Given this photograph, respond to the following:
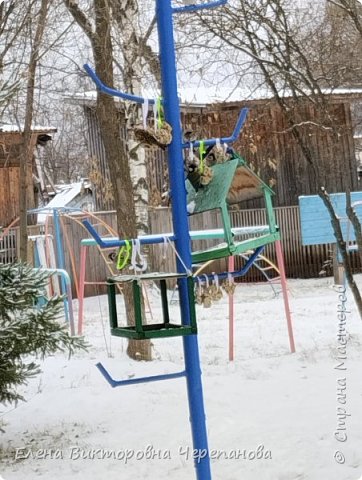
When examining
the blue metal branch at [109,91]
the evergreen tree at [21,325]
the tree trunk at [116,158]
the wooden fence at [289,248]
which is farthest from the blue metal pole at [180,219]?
the wooden fence at [289,248]

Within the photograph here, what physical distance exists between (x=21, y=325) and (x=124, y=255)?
1.15 meters

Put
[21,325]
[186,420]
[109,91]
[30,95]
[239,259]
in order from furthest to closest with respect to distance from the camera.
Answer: [239,259] < [30,95] < [186,420] < [21,325] < [109,91]

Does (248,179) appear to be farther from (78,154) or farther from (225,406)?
(78,154)

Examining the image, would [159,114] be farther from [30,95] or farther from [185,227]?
[30,95]

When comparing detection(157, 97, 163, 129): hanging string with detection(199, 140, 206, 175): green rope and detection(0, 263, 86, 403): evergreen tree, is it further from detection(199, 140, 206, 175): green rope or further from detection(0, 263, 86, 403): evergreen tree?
detection(0, 263, 86, 403): evergreen tree

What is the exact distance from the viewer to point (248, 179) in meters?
2.72

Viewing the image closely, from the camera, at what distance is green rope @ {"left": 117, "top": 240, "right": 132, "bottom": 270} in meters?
2.27

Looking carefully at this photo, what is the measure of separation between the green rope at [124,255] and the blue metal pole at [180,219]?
0.66 ft

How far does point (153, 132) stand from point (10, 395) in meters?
1.78

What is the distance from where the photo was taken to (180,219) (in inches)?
92.8

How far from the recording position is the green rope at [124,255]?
2.27 meters

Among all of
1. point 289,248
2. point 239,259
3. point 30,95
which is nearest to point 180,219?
point 30,95

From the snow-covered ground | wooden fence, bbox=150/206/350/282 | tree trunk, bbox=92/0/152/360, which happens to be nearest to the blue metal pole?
the snow-covered ground

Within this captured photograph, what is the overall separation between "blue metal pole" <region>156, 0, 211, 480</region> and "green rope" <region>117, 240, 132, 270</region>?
0.66 ft
